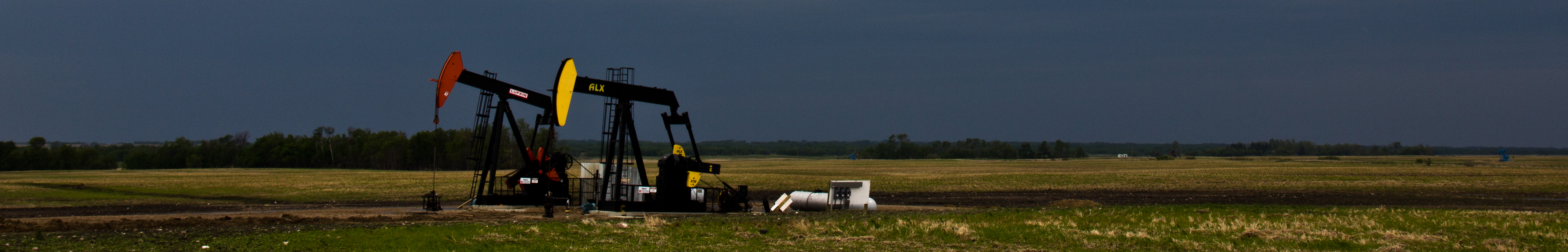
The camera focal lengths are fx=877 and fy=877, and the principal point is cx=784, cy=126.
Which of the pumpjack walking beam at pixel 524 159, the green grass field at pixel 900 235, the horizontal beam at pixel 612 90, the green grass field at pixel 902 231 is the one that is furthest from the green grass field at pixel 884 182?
the green grass field at pixel 900 235

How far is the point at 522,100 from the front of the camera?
945 inches

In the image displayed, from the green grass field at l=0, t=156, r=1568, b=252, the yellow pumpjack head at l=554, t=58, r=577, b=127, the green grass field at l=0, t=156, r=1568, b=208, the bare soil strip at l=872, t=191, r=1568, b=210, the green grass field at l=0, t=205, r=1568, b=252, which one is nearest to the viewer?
the green grass field at l=0, t=205, r=1568, b=252

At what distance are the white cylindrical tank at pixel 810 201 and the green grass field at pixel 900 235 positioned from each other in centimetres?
539

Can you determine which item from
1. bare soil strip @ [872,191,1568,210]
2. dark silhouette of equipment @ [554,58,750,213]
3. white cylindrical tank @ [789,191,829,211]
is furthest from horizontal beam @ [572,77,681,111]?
bare soil strip @ [872,191,1568,210]

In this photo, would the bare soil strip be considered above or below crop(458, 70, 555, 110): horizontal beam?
below

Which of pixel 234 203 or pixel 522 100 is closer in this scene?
pixel 522 100

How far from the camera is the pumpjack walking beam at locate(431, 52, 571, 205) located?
A: 23.1m

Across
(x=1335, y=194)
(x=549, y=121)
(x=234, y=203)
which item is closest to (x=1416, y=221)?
(x=1335, y=194)

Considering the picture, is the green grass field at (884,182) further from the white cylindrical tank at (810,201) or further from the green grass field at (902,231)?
the white cylindrical tank at (810,201)

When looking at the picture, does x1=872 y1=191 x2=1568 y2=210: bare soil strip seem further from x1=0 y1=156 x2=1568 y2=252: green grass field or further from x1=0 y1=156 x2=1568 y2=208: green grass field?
x1=0 y1=156 x2=1568 y2=252: green grass field

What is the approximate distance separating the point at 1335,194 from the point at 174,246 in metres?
36.0

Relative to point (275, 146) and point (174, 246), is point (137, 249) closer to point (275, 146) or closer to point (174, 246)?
point (174, 246)

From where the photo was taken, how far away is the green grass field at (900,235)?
12.3 m

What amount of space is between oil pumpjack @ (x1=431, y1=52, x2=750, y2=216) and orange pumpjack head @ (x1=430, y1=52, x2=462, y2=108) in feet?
0.06
